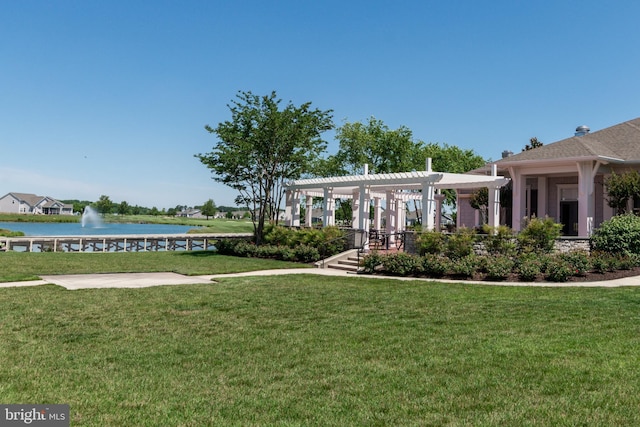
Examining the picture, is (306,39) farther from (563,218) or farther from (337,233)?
(563,218)

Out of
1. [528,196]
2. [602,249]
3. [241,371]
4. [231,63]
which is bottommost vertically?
[241,371]

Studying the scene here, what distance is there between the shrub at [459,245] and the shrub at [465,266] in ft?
2.21

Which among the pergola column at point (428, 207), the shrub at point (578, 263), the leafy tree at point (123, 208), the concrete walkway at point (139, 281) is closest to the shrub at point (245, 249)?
the concrete walkway at point (139, 281)

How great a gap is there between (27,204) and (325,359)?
11030 cm

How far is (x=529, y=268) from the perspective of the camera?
42.2 ft

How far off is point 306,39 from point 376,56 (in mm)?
4394

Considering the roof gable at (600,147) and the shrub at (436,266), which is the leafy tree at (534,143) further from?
the shrub at (436,266)

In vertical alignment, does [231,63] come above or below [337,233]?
above

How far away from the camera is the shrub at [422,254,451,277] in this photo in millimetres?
13758

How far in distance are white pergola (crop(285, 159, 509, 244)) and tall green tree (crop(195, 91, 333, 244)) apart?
4.84 feet

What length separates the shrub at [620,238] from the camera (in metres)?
14.9

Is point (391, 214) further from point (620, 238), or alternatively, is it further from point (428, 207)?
point (620, 238)

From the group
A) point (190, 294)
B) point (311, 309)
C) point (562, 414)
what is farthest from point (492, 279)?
point (562, 414)

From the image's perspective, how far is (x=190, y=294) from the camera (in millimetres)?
10227
